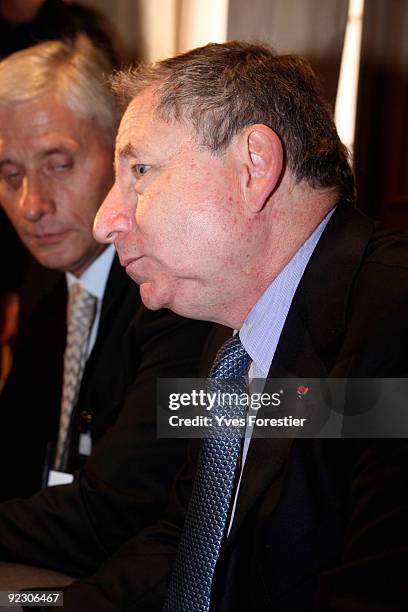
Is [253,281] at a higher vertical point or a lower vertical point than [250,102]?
lower

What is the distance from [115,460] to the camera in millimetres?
1493

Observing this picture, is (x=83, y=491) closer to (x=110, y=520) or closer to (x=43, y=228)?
(x=110, y=520)

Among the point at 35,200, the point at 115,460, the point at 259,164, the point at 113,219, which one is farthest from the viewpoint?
the point at 35,200

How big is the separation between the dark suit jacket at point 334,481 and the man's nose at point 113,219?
0.98ft

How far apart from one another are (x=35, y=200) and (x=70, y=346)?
36 centimetres

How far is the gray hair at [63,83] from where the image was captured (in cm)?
192

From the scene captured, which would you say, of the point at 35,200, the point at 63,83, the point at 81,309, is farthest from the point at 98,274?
the point at 63,83

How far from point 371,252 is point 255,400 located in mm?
272

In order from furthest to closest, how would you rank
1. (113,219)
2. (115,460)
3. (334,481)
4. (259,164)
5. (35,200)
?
(35,200)
(115,460)
(113,219)
(259,164)
(334,481)

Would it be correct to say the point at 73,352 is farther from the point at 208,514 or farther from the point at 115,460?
the point at 208,514

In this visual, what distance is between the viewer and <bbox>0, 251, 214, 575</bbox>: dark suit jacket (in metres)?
1.48

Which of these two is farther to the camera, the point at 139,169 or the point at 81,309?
the point at 81,309

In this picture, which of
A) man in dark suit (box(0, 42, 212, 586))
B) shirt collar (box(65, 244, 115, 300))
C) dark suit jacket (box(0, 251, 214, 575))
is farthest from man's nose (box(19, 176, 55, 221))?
dark suit jacket (box(0, 251, 214, 575))

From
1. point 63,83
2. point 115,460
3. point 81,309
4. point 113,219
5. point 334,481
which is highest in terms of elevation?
point 63,83
